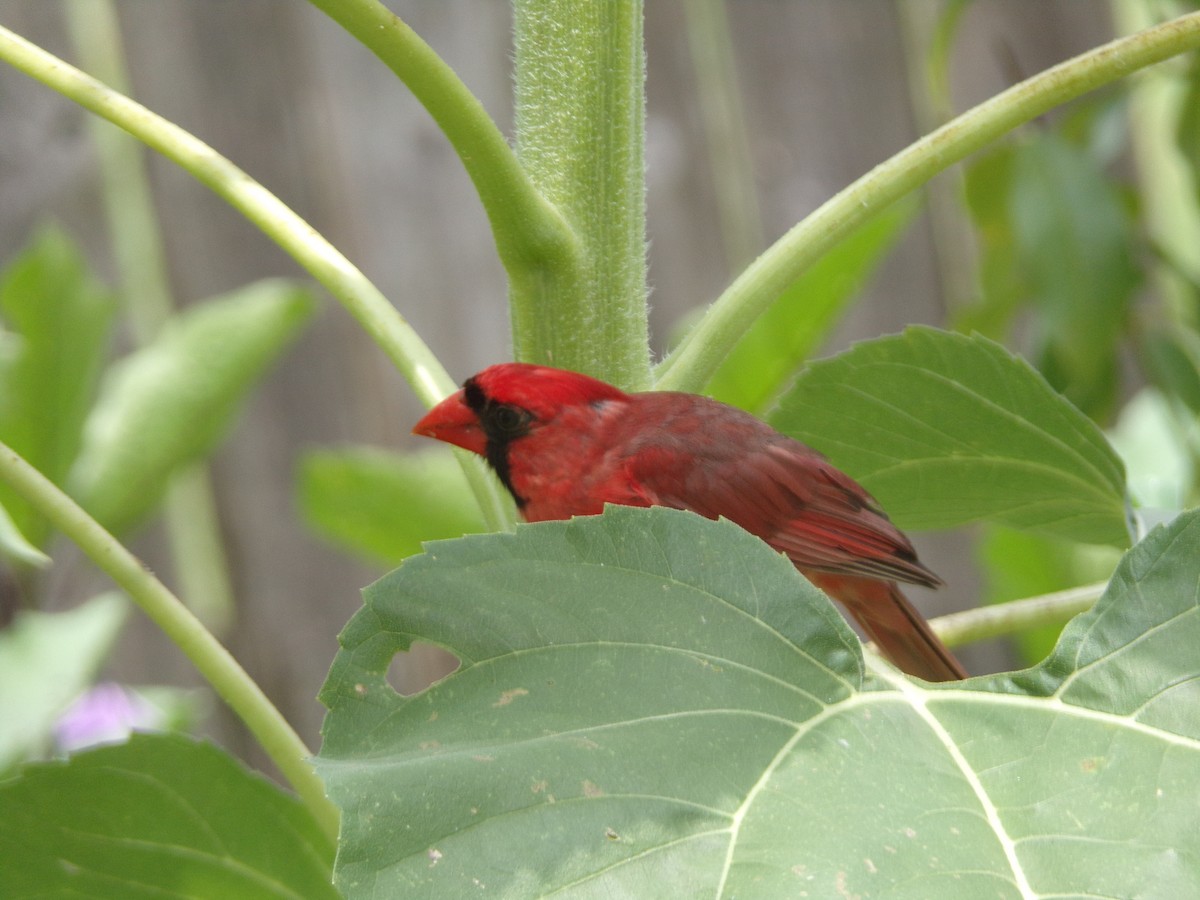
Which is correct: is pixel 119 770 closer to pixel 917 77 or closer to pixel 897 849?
pixel 897 849

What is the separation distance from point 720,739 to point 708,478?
83 cm

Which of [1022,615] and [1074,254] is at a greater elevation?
[1074,254]

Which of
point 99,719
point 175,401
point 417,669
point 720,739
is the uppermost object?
point 175,401

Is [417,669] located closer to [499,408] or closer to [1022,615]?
[499,408]

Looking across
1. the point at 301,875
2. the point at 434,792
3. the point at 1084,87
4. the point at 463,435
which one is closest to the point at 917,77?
the point at 463,435

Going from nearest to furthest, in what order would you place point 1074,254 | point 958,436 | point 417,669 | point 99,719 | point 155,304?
point 958,436
point 1074,254
point 99,719
point 417,669
point 155,304

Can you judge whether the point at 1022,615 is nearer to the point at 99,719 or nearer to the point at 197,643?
the point at 197,643

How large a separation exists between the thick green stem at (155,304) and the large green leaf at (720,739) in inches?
94.0

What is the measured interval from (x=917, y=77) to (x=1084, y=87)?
254 centimetres

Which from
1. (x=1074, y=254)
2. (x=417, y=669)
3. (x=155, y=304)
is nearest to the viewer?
(x=1074, y=254)

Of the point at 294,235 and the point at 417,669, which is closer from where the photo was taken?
the point at 294,235

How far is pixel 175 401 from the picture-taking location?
196cm

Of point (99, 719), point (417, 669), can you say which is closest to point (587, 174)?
point (99, 719)

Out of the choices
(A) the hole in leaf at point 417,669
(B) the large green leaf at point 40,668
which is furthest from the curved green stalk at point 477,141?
(A) the hole in leaf at point 417,669
